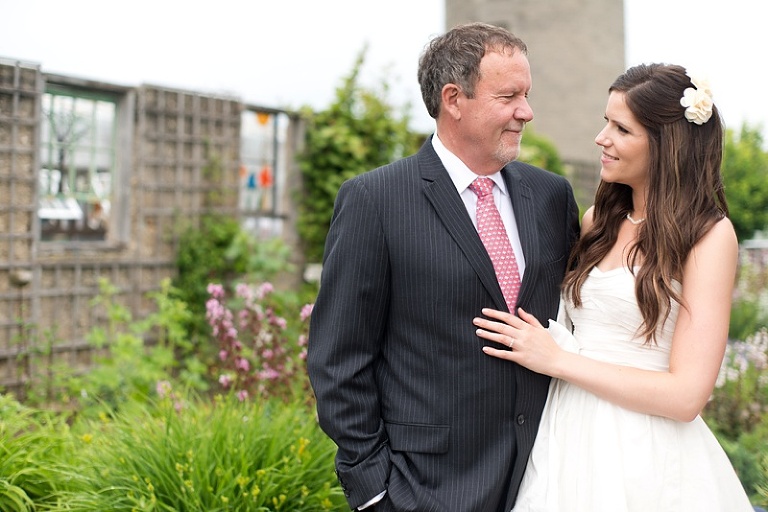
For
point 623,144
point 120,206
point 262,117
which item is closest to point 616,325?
point 623,144

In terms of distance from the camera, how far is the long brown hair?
2.24 m

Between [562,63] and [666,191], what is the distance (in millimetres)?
12280

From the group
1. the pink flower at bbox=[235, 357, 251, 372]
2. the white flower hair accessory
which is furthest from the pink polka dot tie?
the pink flower at bbox=[235, 357, 251, 372]

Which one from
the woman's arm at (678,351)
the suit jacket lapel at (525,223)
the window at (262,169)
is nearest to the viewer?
the woman's arm at (678,351)

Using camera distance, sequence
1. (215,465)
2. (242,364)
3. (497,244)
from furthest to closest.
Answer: (242,364)
(215,465)
(497,244)

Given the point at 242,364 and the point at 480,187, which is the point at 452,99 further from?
the point at 242,364

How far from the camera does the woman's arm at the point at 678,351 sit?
7.07 feet

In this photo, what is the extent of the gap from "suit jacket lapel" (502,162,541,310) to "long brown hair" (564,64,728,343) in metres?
0.19

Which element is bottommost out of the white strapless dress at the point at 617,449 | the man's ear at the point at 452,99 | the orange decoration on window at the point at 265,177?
the white strapless dress at the point at 617,449

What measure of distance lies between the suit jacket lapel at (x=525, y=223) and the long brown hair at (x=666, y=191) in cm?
19

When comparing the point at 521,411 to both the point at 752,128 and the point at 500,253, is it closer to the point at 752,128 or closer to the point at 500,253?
the point at 500,253

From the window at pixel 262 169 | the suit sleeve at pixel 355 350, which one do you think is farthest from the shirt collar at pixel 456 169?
the window at pixel 262 169

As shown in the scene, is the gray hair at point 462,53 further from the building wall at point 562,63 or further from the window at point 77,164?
the building wall at point 562,63

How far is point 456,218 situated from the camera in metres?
2.25
